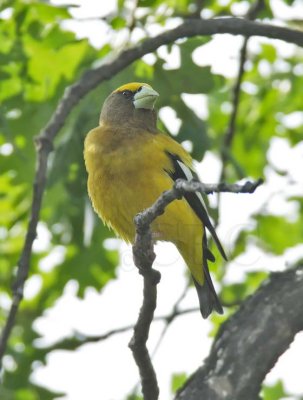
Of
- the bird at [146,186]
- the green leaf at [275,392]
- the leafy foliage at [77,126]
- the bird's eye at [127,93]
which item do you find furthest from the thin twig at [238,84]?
the green leaf at [275,392]

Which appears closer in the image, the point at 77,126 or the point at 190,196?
the point at 190,196

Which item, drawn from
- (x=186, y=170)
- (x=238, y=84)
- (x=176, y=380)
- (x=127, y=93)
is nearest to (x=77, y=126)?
(x=127, y=93)

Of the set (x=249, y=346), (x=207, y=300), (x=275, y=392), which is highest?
(x=207, y=300)

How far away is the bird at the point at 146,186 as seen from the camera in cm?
560

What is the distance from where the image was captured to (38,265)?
32.1 feet

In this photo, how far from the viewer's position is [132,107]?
21.2 ft

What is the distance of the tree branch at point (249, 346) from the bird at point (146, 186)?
42cm

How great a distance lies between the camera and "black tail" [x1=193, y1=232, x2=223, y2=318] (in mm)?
6027

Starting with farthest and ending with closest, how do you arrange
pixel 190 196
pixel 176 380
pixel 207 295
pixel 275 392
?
pixel 176 380 → pixel 275 392 → pixel 207 295 → pixel 190 196

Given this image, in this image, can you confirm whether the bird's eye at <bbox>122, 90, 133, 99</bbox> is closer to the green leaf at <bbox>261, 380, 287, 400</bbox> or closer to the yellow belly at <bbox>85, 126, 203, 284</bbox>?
the yellow belly at <bbox>85, 126, 203, 284</bbox>

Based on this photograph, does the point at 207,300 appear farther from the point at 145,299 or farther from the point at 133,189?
the point at 145,299

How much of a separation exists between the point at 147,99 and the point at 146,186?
1.03 metres

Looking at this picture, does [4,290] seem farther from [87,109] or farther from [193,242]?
[193,242]

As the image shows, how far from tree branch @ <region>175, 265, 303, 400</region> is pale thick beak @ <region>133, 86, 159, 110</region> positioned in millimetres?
1745
